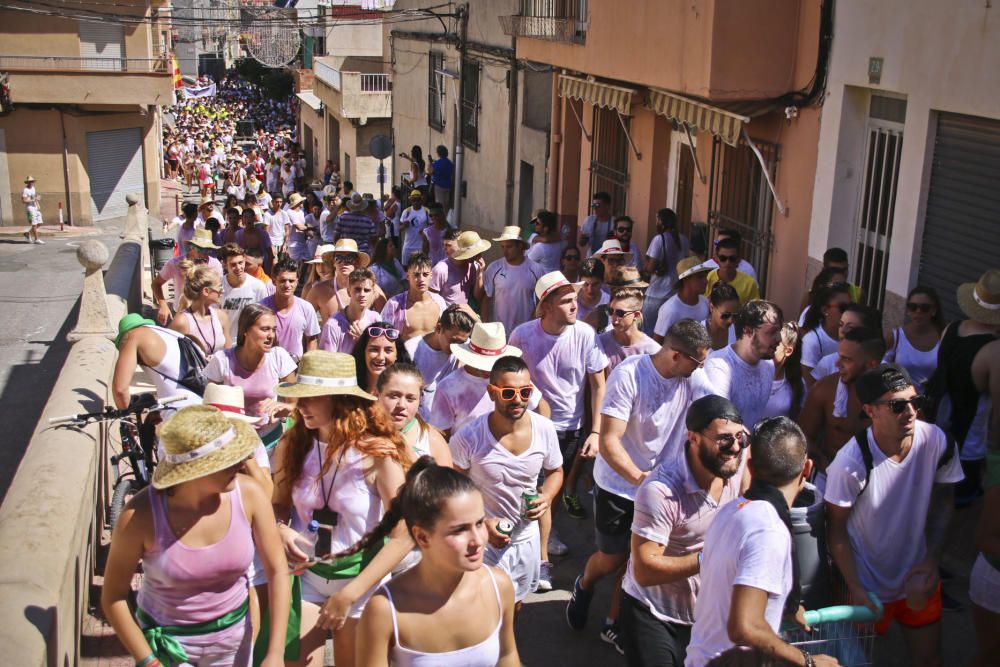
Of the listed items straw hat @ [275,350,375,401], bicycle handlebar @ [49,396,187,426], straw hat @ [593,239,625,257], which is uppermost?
straw hat @ [275,350,375,401]

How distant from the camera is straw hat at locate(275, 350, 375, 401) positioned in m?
4.66

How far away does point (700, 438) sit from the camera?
4305mm

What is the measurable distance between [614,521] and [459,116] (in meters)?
18.6

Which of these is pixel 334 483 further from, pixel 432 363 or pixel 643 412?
pixel 432 363

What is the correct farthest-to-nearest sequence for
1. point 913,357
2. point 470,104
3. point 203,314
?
point 470,104 < point 203,314 < point 913,357

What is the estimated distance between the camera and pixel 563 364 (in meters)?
7.01

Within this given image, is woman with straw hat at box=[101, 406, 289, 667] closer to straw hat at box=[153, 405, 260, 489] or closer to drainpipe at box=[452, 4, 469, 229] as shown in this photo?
straw hat at box=[153, 405, 260, 489]

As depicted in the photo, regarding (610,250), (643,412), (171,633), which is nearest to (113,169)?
(610,250)

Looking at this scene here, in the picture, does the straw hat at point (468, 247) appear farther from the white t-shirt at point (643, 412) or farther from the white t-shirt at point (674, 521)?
the white t-shirt at point (674, 521)

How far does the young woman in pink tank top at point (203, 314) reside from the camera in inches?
303

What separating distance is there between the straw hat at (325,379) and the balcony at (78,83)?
28.2 metres

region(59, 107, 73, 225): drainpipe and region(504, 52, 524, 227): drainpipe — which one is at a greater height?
region(504, 52, 524, 227): drainpipe

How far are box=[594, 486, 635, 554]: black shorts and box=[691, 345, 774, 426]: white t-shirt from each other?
929 millimetres

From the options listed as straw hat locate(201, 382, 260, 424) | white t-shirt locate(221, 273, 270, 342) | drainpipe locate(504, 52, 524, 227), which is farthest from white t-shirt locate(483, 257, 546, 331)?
drainpipe locate(504, 52, 524, 227)
